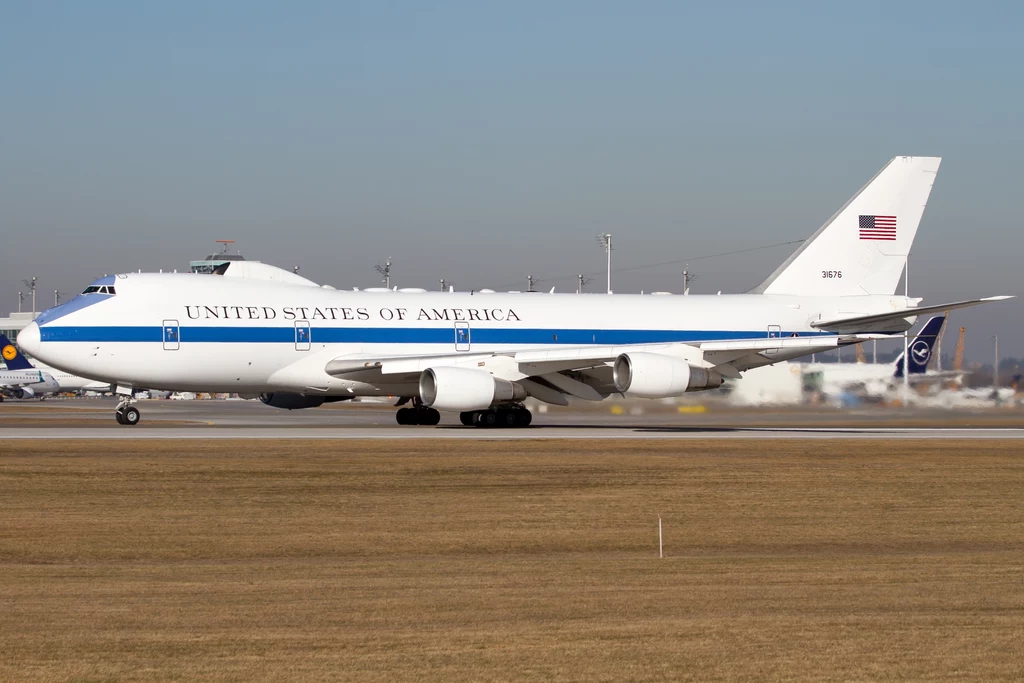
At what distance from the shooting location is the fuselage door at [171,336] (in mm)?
35625

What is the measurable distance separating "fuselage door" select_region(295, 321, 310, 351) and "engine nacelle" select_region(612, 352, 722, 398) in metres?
9.22

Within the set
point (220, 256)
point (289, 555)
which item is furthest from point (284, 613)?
point (220, 256)

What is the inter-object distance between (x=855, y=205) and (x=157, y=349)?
23862mm

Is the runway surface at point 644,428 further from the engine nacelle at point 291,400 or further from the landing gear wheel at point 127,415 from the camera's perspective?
the engine nacelle at point 291,400

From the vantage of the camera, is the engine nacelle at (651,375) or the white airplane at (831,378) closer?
the engine nacelle at (651,375)

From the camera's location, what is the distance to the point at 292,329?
36.6 m

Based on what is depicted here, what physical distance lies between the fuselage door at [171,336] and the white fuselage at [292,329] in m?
0.03

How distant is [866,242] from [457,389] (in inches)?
655

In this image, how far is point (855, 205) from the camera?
42906 mm

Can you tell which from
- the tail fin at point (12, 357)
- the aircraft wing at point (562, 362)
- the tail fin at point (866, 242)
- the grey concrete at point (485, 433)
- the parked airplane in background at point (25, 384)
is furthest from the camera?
the parked airplane in background at point (25, 384)

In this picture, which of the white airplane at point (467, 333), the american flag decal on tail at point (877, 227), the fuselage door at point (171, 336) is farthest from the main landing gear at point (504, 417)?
the american flag decal on tail at point (877, 227)

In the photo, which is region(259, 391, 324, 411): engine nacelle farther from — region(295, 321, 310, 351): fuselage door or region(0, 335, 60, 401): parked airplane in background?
region(0, 335, 60, 401): parked airplane in background

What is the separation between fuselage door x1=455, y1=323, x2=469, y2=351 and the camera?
127 feet

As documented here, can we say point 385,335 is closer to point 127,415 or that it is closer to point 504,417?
point 504,417
